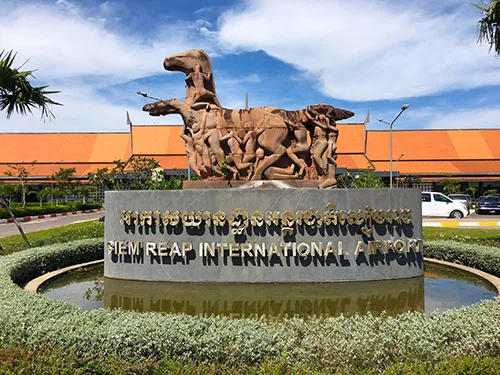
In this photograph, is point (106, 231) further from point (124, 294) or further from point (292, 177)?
point (292, 177)

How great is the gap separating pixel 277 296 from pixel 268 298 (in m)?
0.22

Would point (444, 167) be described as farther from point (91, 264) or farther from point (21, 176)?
point (21, 176)

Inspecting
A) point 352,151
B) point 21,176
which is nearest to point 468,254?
point 352,151

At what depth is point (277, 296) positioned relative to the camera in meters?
7.75

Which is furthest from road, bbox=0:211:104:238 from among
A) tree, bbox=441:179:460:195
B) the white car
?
tree, bbox=441:179:460:195

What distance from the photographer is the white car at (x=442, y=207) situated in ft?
84.1

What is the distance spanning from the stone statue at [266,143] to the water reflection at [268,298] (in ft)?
8.67

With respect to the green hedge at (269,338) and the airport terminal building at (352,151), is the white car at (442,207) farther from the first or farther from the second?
the green hedge at (269,338)

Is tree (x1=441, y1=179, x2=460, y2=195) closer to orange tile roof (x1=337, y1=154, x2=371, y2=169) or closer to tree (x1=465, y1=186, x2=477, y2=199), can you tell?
tree (x1=465, y1=186, x2=477, y2=199)

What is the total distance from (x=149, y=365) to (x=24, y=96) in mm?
10226

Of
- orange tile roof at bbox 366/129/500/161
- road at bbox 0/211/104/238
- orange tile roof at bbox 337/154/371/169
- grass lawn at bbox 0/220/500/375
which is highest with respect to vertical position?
orange tile roof at bbox 366/129/500/161

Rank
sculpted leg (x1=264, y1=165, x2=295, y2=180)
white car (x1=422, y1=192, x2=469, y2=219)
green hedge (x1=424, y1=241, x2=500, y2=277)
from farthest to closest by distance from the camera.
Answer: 1. white car (x1=422, y1=192, x2=469, y2=219)
2. sculpted leg (x1=264, y1=165, x2=295, y2=180)
3. green hedge (x1=424, y1=241, x2=500, y2=277)

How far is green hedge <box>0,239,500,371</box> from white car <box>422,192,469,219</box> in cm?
2258

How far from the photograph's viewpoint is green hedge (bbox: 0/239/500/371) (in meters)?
4.31
